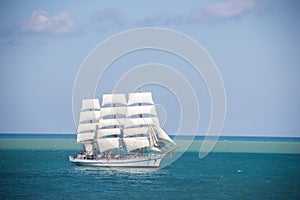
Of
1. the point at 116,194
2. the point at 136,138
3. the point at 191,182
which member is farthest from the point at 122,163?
the point at 116,194

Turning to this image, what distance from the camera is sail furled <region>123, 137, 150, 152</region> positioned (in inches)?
4589

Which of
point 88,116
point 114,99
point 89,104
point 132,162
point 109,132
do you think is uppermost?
point 89,104

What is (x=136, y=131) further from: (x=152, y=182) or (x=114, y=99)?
(x=152, y=182)

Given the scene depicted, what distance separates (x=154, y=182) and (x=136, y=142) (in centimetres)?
2703

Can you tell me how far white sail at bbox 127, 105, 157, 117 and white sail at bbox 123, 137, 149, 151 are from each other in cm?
515

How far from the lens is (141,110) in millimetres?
117250

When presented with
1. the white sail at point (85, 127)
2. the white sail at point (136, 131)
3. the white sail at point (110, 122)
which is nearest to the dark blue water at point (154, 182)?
the white sail at point (136, 131)

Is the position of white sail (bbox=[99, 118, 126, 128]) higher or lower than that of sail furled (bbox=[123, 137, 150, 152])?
higher

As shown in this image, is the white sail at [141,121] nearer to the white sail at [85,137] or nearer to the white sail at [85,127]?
the white sail at [85,127]

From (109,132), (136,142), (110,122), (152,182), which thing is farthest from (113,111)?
(152,182)

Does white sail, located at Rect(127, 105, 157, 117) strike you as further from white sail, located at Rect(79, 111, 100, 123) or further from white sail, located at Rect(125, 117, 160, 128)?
white sail, located at Rect(79, 111, 100, 123)

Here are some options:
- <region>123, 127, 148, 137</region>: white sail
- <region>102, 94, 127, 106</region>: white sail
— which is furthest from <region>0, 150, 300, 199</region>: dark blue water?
<region>102, 94, 127, 106</region>: white sail

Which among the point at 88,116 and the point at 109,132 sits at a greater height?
the point at 88,116

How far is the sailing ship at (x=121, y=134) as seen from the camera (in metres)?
114
